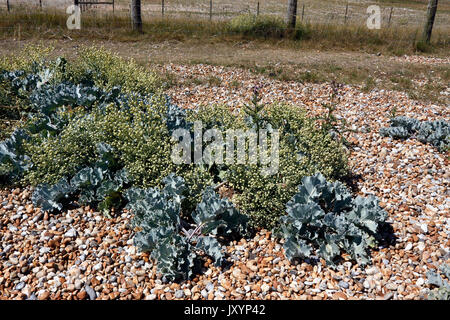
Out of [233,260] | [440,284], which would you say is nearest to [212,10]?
[233,260]

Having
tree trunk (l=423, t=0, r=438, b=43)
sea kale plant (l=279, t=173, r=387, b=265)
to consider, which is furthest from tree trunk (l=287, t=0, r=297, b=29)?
sea kale plant (l=279, t=173, r=387, b=265)

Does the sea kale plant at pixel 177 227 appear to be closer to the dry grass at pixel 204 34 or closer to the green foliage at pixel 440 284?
the green foliage at pixel 440 284

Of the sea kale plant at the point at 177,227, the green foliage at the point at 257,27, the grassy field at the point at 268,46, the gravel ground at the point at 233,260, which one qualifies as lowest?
the gravel ground at the point at 233,260

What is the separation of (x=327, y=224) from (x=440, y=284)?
99 cm

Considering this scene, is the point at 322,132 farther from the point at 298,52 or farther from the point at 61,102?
the point at 298,52

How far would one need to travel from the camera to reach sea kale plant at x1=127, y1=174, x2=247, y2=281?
322 cm

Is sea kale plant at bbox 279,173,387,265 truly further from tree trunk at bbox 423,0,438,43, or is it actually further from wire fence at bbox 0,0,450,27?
wire fence at bbox 0,0,450,27

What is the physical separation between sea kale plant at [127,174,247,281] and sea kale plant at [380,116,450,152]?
10.1 ft

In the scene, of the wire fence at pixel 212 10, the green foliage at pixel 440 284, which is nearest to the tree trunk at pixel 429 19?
the wire fence at pixel 212 10

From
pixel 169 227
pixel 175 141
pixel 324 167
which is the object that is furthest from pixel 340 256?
pixel 175 141

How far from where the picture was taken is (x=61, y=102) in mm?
5070

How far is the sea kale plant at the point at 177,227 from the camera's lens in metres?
3.22

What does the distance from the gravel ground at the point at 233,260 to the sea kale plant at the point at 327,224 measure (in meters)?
0.14
